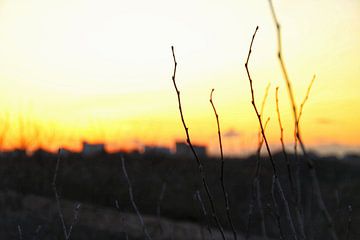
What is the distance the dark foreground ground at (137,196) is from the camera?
9188 millimetres

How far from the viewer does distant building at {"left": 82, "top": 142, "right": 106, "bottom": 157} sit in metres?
16.3

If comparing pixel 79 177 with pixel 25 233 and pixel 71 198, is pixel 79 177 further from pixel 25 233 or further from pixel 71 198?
pixel 25 233

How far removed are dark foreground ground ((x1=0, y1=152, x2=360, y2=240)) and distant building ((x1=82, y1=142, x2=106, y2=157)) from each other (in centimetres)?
47

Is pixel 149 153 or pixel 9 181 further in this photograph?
pixel 149 153

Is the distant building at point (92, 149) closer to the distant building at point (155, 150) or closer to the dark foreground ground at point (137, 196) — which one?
the dark foreground ground at point (137, 196)

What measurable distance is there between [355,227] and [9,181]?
8.36m

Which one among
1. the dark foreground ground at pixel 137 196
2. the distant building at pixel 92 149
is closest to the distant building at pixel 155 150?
the dark foreground ground at pixel 137 196

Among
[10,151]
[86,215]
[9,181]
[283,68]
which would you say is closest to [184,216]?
[86,215]

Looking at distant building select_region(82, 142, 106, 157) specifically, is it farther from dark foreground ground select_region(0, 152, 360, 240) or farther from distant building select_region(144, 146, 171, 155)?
distant building select_region(144, 146, 171, 155)

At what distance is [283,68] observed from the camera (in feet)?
2.71

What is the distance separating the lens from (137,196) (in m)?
12.9

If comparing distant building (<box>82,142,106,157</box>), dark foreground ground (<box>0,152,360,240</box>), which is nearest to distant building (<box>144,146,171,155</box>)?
dark foreground ground (<box>0,152,360,240</box>)

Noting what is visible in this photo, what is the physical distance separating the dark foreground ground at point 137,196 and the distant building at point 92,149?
469 millimetres

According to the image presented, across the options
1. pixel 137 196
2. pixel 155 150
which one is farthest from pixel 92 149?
pixel 137 196
